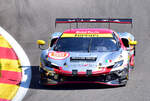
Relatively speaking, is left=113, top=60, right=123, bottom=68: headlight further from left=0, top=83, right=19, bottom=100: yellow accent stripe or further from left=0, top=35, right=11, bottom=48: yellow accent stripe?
left=0, top=35, right=11, bottom=48: yellow accent stripe

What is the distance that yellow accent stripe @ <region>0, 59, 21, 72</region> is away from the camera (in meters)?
11.5

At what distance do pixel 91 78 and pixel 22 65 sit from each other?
3.63 m

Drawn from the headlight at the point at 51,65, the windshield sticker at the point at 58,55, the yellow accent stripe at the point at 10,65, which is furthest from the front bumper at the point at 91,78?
the yellow accent stripe at the point at 10,65

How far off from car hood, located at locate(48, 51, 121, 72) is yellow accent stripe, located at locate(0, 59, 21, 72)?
7.02 ft

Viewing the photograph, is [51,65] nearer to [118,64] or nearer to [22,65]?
[118,64]

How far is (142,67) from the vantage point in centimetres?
1197

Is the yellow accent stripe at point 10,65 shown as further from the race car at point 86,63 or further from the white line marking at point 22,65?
the race car at point 86,63

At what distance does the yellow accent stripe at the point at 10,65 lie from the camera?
11477 millimetres

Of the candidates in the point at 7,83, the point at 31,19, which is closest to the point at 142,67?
the point at 7,83

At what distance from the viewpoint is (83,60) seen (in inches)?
362

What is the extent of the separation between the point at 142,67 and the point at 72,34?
2.44 meters

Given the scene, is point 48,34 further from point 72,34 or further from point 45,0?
point 72,34

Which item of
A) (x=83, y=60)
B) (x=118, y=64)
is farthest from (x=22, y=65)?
(x=118, y=64)

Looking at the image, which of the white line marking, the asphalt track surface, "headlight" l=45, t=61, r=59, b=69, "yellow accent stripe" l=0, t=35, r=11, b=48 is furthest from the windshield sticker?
"yellow accent stripe" l=0, t=35, r=11, b=48
